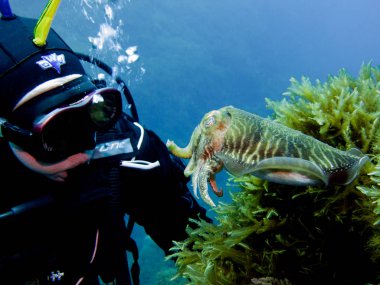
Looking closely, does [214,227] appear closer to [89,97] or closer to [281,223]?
[281,223]

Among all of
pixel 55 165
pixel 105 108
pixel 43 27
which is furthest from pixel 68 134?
pixel 43 27

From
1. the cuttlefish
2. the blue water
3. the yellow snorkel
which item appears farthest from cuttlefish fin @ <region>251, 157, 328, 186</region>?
the blue water

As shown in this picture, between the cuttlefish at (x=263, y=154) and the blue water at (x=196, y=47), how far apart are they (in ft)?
86.9

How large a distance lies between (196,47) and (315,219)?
65.2 metres

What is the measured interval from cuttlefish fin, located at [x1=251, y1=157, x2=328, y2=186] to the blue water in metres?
26.9

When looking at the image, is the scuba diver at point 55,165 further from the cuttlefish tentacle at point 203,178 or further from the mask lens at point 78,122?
the cuttlefish tentacle at point 203,178

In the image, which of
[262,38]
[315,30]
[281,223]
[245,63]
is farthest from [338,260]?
[315,30]

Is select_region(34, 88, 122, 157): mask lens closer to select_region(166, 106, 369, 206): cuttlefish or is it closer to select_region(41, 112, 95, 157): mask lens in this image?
select_region(41, 112, 95, 157): mask lens

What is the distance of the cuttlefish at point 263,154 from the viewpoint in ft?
4.54

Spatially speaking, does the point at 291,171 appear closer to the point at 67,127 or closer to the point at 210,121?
the point at 210,121

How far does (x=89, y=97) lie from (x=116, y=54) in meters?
32.3

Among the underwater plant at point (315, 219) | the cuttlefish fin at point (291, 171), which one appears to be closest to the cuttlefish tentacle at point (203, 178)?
the cuttlefish fin at point (291, 171)

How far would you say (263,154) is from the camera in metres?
1.49

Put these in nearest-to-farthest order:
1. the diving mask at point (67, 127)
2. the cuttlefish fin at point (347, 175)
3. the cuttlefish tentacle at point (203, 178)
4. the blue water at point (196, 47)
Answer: the cuttlefish fin at point (347, 175), the cuttlefish tentacle at point (203, 178), the diving mask at point (67, 127), the blue water at point (196, 47)
